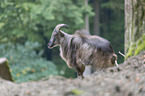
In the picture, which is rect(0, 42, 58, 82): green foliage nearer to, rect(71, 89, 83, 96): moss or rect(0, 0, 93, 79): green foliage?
rect(0, 0, 93, 79): green foliage

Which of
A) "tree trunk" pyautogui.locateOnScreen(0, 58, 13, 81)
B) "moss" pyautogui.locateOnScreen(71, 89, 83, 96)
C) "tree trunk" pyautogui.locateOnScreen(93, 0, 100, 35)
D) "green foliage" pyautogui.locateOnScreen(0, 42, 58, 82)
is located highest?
"moss" pyautogui.locateOnScreen(71, 89, 83, 96)

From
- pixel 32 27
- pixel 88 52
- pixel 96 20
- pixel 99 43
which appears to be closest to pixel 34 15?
pixel 32 27

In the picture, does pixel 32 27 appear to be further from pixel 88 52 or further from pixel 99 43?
pixel 99 43

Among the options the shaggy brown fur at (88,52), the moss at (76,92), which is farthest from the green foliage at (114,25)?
the moss at (76,92)

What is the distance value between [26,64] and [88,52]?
10.6 metres

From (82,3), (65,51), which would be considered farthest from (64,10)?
(65,51)

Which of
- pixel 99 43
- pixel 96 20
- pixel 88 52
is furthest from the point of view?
pixel 96 20

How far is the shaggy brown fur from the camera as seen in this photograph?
5406mm

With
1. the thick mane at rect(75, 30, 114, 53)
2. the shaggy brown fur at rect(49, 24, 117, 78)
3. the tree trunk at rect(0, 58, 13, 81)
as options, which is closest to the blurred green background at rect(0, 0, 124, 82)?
the tree trunk at rect(0, 58, 13, 81)

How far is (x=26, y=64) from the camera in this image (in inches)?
613

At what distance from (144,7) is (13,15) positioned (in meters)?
13.5

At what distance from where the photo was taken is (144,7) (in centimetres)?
515

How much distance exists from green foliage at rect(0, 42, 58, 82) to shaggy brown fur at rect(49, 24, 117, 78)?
919 cm

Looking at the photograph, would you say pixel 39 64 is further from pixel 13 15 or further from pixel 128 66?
pixel 128 66
